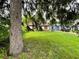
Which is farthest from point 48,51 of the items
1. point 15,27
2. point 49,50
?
point 15,27

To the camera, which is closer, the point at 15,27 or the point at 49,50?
the point at 15,27

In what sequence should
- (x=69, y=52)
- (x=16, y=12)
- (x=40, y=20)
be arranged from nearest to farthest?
(x=16, y=12) → (x=69, y=52) → (x=40, y=20)

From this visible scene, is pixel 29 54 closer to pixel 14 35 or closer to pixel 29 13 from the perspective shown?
pixel 14 35

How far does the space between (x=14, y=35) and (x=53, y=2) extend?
332 cm

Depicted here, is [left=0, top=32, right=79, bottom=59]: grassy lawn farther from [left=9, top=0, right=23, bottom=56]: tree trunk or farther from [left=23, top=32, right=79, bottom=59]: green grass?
[left=9, top=0, right=23, bottom=56]: tree trunk

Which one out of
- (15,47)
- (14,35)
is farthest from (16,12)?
(15,47)

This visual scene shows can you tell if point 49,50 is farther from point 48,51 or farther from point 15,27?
point 15,27

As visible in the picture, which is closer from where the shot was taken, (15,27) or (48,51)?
(15,27)

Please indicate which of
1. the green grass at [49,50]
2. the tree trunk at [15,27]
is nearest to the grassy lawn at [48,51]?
the green grass at [49,50]

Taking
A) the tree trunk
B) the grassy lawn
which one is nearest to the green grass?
the grassy lawn

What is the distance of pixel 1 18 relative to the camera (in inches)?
424

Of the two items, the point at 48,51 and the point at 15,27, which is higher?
the point at 15,27

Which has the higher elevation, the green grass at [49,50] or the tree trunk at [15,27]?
the tree trunk at [15,27]

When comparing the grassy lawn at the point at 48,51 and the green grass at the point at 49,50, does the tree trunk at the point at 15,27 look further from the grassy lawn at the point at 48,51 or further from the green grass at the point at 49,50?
the green grass at the point at 49,50
